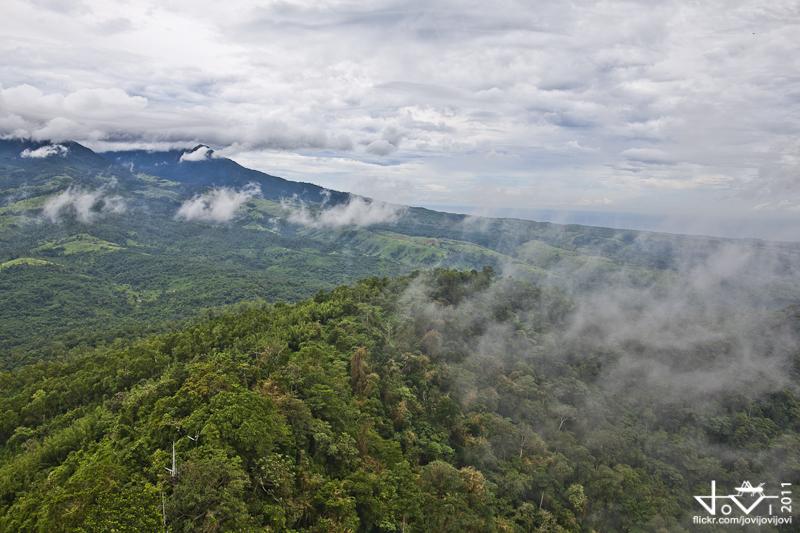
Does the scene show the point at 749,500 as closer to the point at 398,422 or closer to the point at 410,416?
the point at 410,416

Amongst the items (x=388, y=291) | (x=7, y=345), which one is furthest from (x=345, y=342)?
(x=7, y=345)

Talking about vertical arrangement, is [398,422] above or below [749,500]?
above

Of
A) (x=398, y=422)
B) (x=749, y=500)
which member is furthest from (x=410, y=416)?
(x=749, y=500)

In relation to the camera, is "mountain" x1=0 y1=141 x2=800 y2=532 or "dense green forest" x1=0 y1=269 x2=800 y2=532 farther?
"mountain" x1=0 y1=141 x2=800 y2=532

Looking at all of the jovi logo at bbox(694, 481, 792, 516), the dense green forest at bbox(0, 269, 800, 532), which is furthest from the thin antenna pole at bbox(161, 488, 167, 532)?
the jovi logo at bbox(694, 481, 792, 516)

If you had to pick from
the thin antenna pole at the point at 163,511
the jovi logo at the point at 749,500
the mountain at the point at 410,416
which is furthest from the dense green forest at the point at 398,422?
the jovi logo at the point at 749,500

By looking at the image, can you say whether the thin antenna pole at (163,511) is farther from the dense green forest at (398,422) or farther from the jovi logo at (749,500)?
the jovi logo at (749,500)

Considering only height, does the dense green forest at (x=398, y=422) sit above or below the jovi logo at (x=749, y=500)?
above

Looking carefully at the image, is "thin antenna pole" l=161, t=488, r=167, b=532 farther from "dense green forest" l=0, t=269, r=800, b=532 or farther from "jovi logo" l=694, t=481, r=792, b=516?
"jovi logo" l=694, t=481, r=792, b=516

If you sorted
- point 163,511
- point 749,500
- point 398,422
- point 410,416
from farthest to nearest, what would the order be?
1. point 749,500
2. point 410,416
3. point 398,422
4. point 163,511
